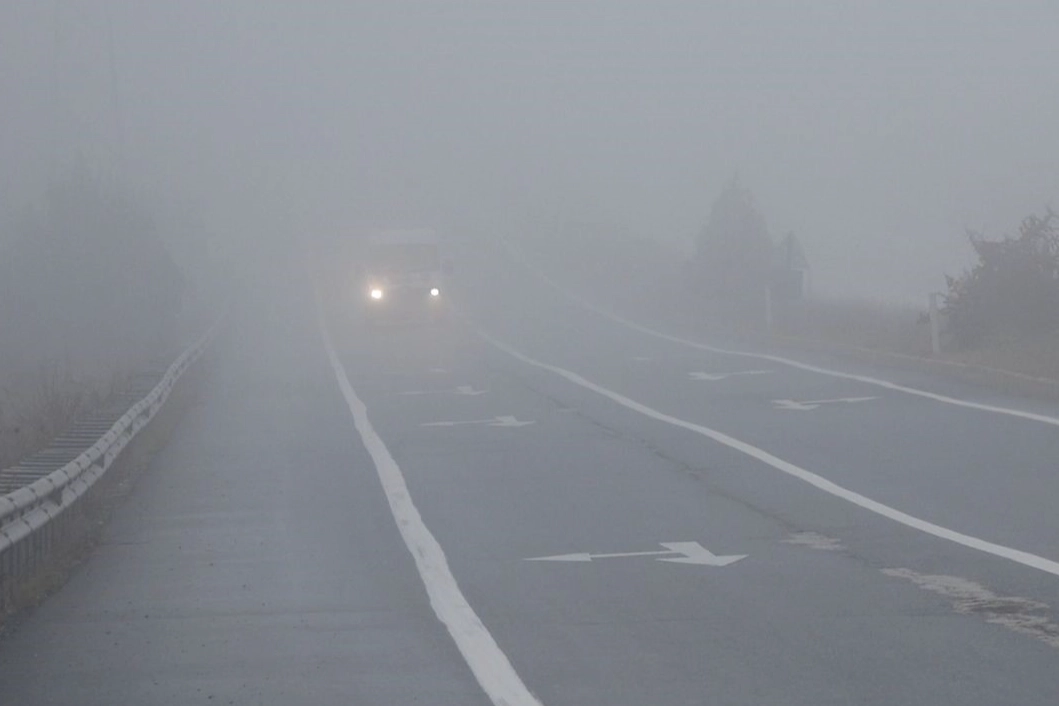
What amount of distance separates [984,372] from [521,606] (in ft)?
53.5

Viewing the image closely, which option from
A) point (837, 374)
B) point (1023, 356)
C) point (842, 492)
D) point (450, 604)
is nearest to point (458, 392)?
point (837, 374)

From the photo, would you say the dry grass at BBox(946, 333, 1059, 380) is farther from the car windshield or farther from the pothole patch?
the car windshield

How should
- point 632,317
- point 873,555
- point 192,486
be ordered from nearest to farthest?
1. point 873,555
2. point 192,486
3. point 632,317

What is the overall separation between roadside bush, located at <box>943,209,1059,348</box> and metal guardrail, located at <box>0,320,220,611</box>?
1498 cm

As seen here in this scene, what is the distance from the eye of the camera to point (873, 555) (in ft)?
38.5

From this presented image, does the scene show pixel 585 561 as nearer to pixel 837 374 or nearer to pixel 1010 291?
pixel 837 374

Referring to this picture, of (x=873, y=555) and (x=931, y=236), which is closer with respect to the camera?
(x=873, y=555)

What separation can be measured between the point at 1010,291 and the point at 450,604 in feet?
64.7

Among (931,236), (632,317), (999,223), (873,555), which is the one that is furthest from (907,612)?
(931,236)

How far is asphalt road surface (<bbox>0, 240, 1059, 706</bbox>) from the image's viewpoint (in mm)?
8484

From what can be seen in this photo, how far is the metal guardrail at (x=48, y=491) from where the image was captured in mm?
11164

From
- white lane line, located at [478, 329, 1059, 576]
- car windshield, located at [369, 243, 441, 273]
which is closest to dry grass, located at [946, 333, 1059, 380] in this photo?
white lane line, located at [478, 329, 1059, 576]

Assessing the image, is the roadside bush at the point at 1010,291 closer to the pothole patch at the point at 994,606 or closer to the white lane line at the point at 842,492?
the white lane line at the point at 842,492

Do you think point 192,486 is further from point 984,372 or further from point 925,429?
point 984,372
